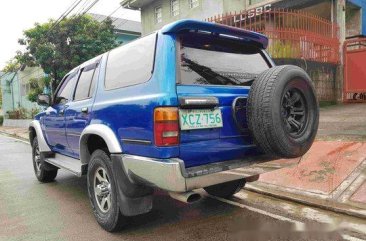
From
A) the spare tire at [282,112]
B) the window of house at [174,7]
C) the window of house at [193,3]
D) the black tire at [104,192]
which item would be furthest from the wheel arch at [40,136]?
the window of house at [174,7]

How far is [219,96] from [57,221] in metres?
2.48

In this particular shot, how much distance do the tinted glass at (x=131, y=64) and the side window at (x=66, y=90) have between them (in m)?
1.27

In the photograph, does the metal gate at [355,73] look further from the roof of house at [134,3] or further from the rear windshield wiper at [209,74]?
the roof of house at [134,3]

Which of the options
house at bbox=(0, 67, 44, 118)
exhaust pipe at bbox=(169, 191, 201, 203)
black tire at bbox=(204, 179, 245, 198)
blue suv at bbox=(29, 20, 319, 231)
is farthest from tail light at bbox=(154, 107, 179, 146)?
house at bbox=(0, 67, 44, 118)

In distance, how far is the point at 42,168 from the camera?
601 centimetres

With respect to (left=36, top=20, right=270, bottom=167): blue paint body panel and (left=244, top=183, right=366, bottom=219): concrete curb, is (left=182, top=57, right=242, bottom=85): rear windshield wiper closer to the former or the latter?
(left=36, top=20, right=270, bottom=167): blue paint body panel

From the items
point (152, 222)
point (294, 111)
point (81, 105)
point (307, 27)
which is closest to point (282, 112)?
point (294, 111)

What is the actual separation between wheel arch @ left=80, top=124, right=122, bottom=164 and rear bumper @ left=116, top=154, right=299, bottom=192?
156 millimetres

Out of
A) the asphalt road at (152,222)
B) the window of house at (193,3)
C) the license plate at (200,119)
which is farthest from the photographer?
the window of house at (193,3)

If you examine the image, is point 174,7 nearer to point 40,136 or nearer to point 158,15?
point 158,15

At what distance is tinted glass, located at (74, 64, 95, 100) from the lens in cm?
436

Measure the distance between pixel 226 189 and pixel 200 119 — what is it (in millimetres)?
1858

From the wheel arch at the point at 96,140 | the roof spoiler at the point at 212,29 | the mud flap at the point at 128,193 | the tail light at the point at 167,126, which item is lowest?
the mud flap at the point at 128,193

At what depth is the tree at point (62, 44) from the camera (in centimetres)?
1642
